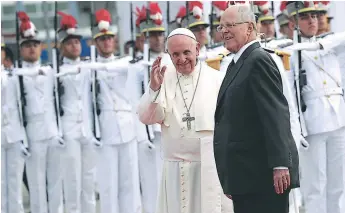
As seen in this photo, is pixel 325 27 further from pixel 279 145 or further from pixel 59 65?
pixel 279 145

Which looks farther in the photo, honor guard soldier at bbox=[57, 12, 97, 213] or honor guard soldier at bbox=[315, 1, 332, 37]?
honor guard soldier at bbox=[57, 12, 97, 213]

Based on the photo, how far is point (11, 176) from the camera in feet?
32.5

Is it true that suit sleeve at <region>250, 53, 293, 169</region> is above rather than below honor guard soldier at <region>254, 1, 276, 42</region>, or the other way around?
below

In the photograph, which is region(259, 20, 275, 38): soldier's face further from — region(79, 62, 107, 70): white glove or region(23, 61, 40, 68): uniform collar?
region(23, 61, 40, 68): uniform collar

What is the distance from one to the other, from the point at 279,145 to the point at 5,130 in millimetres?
6073

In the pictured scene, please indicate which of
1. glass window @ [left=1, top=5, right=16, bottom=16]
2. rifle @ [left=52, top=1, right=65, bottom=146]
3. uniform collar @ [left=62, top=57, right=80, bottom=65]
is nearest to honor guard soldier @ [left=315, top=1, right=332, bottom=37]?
uniform collar @ [left=62, top=57, right=80, bottom=65]

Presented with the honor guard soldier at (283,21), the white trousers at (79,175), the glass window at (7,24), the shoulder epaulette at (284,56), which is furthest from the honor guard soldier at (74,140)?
the glass window at (7,24)

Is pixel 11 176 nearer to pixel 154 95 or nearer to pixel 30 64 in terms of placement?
pixel 30 64

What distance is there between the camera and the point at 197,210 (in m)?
5.64

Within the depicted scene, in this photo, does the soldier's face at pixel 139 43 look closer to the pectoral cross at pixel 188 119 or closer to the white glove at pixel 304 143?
the white glove at pixel 304 143

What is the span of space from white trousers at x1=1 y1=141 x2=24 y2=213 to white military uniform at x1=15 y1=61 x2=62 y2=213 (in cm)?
15

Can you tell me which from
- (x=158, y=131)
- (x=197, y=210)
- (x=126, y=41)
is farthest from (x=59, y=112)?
(x=197, y=210)

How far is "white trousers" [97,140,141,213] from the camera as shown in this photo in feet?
29.2

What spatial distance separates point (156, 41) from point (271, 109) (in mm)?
4869
